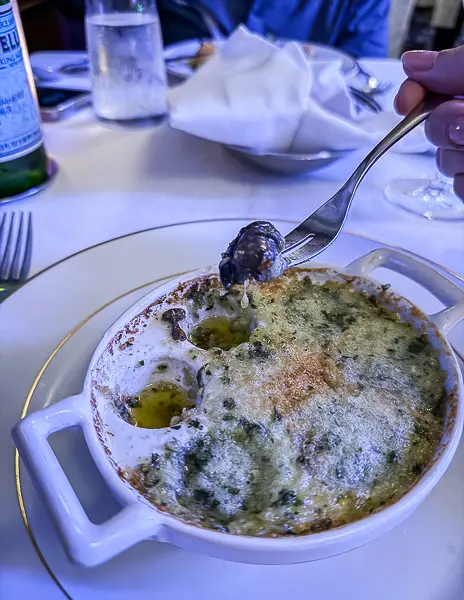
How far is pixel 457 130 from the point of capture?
686mm

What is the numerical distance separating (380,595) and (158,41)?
1.01 meters

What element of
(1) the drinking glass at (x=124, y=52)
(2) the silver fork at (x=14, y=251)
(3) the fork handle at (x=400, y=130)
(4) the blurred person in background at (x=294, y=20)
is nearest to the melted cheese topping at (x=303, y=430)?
(3) the fork handle at (x=400, y=130)

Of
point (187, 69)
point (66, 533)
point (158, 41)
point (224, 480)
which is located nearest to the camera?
point (66, 533)

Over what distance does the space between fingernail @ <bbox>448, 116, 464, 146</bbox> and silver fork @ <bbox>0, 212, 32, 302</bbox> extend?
0.59 metres

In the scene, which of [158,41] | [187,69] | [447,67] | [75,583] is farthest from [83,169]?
[75,583]

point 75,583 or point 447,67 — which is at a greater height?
point 447,67

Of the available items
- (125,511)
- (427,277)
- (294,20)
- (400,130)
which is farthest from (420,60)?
(294,20)

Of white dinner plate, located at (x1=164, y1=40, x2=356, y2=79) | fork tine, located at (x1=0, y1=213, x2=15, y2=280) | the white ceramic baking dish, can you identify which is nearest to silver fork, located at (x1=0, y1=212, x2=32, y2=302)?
fork tine, located at (x1=0, y1=213, x2=15, y2=280)

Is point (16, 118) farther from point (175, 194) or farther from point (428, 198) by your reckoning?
point (428, 198)

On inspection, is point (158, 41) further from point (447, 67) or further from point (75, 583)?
point (75, 583)

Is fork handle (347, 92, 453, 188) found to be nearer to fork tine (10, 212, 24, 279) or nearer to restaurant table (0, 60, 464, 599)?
restaurant table (0, 60, 464, 599)

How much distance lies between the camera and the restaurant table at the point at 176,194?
841mm

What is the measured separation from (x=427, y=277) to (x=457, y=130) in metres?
0.21

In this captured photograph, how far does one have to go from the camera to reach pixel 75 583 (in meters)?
0.42
